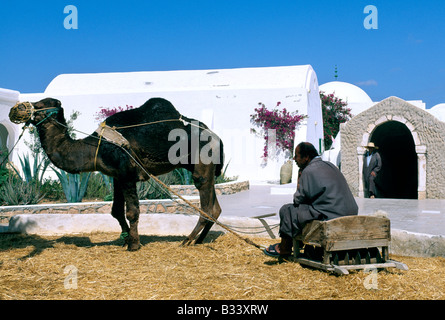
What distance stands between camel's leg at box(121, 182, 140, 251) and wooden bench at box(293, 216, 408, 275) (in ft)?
7.83

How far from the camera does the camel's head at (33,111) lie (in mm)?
5461

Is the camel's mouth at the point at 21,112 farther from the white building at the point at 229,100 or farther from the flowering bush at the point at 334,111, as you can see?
the flowering bush at the point at 334,111

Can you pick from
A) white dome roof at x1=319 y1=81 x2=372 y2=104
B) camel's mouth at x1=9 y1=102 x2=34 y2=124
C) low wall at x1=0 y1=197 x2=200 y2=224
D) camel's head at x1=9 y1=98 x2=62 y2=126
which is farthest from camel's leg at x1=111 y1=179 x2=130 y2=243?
white dome roof at x1=319 y1=81 x2=372 y2=104

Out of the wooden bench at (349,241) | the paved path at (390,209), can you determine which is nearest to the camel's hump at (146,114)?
the wooden bench at (349,241)

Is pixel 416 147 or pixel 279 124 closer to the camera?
pixel 416 147

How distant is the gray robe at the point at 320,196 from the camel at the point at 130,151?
1.86 meters

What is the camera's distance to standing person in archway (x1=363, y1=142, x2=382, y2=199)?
13.3 metres

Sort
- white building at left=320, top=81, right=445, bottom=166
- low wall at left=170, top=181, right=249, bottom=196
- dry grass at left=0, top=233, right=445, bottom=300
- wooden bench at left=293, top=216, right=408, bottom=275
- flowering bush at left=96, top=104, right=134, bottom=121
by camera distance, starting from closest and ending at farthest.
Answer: dry grass at left=0, top=233, right=445, bottom=300
wooden bench at left=293, top=216, right=408, bottom=275
low wall at left=170, top=181, right=249, bottom=196
flowering bush at left=96, top=104, right=134, bottom=121
white building at left=320, top=81, right=445, bottom=166

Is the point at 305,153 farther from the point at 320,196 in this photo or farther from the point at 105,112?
the point at 105,112

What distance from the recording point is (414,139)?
1380 cm

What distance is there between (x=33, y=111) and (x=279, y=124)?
14848 millimetres

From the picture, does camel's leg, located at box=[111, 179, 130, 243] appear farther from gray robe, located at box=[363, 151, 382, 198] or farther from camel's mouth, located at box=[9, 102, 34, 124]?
gray robe, located at box=[363, 151, 382, 198]

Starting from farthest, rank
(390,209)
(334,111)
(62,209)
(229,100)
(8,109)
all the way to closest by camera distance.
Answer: (334,111) < (229,100) < (8,109) < (390,209) < (62,209)

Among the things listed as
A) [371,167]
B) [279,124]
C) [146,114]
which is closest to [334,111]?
[279,124]
